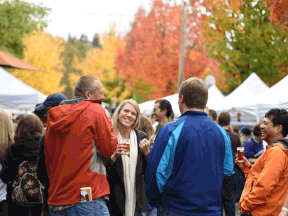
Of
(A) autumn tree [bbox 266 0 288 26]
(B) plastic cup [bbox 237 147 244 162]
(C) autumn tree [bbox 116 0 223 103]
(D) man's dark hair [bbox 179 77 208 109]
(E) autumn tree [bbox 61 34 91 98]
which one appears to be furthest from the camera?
(E) autumn tree [bbox 61 34 91 98]

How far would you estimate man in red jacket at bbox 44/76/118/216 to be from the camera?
2.98 metres

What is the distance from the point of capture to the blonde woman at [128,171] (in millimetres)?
3814

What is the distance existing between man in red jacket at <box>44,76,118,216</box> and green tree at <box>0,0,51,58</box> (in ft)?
56.1

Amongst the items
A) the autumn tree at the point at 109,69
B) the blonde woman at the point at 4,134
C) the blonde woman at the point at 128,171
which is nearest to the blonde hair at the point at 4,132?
the blonde woman at the point at 4,134

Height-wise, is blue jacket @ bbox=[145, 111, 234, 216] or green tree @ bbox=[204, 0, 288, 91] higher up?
green tree @ bbox=[204, 0, 288, 91]

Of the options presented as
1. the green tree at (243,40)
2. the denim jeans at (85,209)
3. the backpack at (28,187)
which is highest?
the green tree at (243,40)

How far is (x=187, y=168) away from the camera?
2.64 meters

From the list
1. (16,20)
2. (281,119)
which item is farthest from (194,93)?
(16,20)

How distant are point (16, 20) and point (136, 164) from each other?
17.2 m

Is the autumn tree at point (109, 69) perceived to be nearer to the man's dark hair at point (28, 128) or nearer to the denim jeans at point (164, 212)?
the man's dark hair at point (28, 128)

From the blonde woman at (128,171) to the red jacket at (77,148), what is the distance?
55 cm

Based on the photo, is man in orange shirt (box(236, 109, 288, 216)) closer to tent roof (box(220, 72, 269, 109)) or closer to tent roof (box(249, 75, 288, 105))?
tent roof (box(249, 75, 288, 105))

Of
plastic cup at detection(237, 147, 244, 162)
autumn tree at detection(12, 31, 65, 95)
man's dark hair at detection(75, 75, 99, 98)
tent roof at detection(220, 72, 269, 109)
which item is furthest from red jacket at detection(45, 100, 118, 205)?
autumn tree at detection(12, 31, 65, 95)

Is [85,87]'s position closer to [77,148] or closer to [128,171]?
[77,148]
